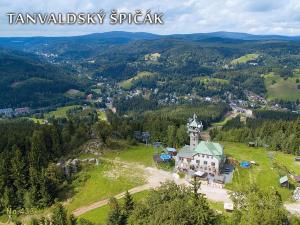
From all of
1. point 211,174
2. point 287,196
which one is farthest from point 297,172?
point 211,174

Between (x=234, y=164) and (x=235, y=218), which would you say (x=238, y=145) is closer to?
(x=234, y=164)

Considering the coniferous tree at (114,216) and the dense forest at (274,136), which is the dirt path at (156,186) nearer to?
the coniferous tree at (114,216)

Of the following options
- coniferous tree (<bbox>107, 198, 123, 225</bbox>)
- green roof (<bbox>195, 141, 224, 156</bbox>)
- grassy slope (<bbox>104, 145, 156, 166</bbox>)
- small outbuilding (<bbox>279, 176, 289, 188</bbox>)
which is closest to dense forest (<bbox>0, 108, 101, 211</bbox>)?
grassy slope (<bbox>104, 145, 156, 166</bbox>)

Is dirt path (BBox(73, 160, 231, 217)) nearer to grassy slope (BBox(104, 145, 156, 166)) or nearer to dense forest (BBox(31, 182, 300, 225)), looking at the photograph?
grassy slope (BBox(104, 145, 156, 166))

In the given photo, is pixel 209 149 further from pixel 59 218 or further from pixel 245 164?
pixel 59 218

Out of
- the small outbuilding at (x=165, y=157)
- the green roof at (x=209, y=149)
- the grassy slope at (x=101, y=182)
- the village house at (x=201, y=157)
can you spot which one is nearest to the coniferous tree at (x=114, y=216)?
the grassy slope at (x=101, y=182)

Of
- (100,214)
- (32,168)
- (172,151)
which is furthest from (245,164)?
(32,168)
